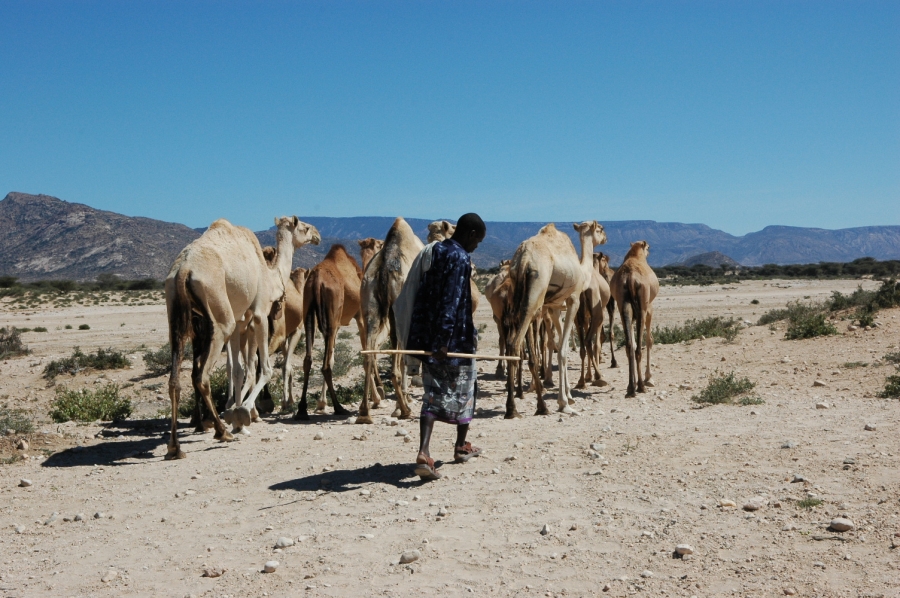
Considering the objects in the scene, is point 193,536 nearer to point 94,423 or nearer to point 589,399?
point 94,423

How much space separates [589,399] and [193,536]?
296 inches

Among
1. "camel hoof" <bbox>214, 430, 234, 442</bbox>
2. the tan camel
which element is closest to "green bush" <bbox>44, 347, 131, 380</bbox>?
"camel hoof" <bbox>214, 430, 234, 442</bbox>

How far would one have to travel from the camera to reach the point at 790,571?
490 cm

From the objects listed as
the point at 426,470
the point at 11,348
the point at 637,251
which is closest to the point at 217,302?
the point at 426,470

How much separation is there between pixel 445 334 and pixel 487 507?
155 centimetres

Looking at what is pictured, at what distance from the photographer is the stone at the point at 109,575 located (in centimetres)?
541

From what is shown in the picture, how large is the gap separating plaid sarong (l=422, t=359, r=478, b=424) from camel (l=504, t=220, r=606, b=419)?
2.43m

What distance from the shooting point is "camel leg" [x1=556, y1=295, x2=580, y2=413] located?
11062 mm

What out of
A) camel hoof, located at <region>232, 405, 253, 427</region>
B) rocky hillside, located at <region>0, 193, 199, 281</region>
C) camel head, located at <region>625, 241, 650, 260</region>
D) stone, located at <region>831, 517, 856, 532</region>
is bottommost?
camel hoof, located at <region>232, 405, 253, 427</region>

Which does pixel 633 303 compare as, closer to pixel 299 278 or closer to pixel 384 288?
pixel 384 288

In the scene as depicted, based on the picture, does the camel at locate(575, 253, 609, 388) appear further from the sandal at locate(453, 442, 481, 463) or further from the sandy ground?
the sandal at locate(453, 442, 481, 463)

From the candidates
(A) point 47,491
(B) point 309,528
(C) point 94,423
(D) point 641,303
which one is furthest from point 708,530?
(C) point 94,423

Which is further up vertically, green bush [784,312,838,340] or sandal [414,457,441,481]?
green bush [784,312,838,340]

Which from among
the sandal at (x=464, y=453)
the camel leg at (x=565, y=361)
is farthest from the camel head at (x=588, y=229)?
the sandal at (x=464, y=453)
